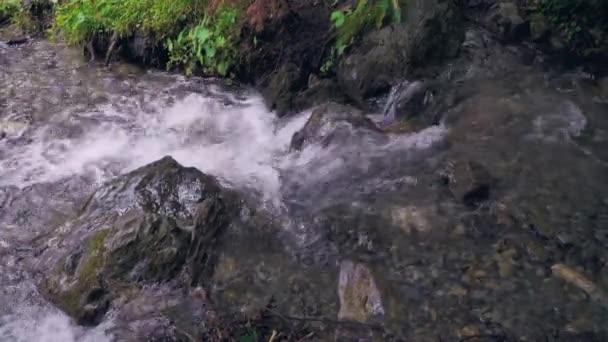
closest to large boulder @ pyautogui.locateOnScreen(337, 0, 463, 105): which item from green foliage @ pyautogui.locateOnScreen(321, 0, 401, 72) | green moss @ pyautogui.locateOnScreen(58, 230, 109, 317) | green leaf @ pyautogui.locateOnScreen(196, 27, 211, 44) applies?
green foliage @ pyautogui.locateOnScreen(321, 0, 401, 72)

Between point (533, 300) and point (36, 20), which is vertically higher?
point (533, 300)

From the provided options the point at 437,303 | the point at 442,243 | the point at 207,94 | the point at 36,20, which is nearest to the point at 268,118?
the point at 207,94

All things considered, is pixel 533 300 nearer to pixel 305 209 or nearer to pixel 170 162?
pixel 305 209

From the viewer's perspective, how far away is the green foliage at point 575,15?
539 centimetres

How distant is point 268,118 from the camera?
5.90m

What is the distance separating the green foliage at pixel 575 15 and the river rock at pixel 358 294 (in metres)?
3.44

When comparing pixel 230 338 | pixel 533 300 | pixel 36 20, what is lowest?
pixel 36 20

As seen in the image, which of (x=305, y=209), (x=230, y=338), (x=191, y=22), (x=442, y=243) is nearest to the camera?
(x=230, y=338)

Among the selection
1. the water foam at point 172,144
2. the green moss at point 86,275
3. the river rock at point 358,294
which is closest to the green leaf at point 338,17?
the water foam at point 172,144

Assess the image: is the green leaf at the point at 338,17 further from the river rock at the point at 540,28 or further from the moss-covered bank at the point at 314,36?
the river rock at the point at 540,28

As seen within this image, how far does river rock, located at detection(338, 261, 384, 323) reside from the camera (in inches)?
129

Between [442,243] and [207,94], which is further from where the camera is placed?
[207,94]

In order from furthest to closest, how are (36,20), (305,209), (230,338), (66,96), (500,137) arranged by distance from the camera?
(36,20)
(66,96)
(500,137)
(305,209)
(230,338)

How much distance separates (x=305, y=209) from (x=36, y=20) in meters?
5.69
